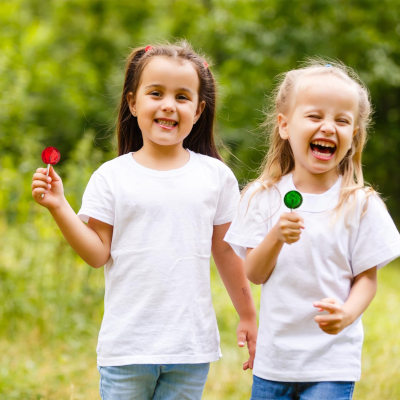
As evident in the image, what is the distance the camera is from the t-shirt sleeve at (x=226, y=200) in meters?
2.28

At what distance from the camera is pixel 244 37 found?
441 inches

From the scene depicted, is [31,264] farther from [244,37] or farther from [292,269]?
[244,37]

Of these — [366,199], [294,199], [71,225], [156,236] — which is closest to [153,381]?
[156,236]

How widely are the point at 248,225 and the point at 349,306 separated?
1.51 feet

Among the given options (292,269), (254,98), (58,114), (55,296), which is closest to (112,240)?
(292,269)

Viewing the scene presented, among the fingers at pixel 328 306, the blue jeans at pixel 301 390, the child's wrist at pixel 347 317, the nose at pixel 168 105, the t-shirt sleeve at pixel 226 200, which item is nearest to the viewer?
the fingers at pixel 328 306

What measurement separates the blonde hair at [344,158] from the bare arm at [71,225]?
1.88ft

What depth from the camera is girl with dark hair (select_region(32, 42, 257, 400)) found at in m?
2.06

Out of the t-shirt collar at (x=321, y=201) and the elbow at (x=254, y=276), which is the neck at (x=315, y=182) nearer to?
the t-shirt collar at (x=321, y=201)

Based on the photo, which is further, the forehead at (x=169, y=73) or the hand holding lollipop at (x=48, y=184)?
the forehead at (x=169, y=73)

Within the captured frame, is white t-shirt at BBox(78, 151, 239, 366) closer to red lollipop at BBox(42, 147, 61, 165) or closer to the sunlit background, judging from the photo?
red lollipop at BBox(42, 147, 61, 165)

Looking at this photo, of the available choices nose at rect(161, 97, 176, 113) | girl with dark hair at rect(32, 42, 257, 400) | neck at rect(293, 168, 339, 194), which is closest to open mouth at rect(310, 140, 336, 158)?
neck at rect(293, 168, 339, 194)

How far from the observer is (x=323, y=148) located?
6.59 ft

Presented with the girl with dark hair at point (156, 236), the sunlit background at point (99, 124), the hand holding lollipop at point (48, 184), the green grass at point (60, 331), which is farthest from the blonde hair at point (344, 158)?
the green grass at point (60, 331)
